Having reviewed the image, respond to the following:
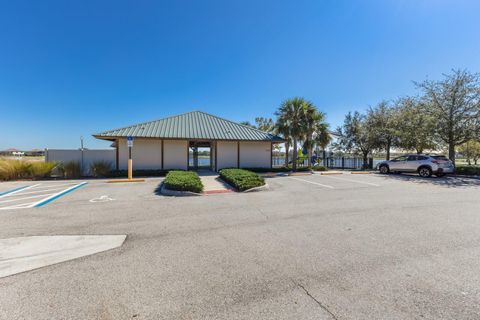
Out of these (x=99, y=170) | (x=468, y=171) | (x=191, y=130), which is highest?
(x=191, y=130)

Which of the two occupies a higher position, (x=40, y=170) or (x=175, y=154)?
(x=175, y=154)

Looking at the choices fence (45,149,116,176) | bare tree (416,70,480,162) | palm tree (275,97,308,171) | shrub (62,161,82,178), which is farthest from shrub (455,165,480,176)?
shrub (62,161,82,178)

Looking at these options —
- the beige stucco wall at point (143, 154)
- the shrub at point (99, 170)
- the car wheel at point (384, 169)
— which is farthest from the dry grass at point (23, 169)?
the car wheel at point (384, 169)

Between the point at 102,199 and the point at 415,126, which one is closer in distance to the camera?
the point at 102,199

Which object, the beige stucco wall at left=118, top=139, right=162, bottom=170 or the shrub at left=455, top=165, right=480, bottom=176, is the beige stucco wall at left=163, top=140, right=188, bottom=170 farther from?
the shrub at left=455, top=165, right=480, bottom=176

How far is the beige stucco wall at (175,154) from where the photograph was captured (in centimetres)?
1670

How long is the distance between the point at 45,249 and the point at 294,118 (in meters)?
18.0

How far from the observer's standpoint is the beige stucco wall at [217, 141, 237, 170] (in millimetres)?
17734

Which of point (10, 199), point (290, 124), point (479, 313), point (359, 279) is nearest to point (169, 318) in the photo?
point (359, 279)

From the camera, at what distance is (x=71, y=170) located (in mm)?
14312

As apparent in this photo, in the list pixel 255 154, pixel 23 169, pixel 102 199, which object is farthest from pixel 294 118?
pixel 23 169

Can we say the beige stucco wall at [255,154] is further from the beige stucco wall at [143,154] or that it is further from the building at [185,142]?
the beige stucco wall at [143,154]

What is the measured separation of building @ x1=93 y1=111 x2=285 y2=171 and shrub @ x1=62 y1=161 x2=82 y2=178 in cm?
238

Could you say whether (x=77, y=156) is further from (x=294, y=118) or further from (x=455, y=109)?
(x=455, y=109)
